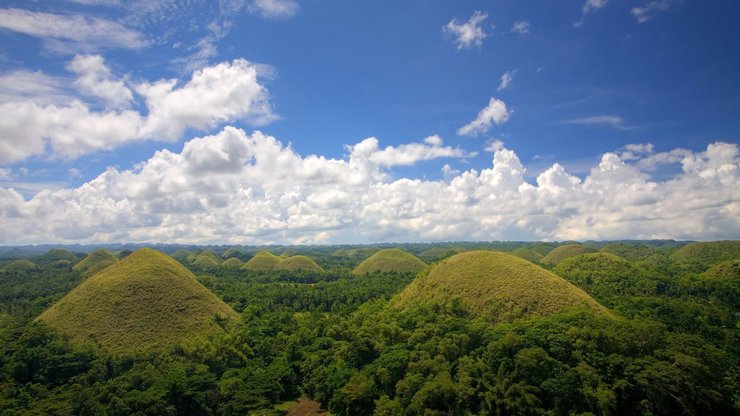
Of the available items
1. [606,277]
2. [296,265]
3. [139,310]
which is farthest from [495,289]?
[296,265]

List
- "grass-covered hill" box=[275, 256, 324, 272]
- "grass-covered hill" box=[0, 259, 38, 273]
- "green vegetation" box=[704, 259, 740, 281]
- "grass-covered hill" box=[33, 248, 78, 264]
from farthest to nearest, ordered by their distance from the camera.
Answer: "grass-covered hill" box=[33, 248, 78, 264]
"grass-covered hill" box=[275, 256, 324, 272]
"grass-covered hill" box=[0, 259, 38, 273]
"green vegetation" box=[704, 259, 740, 281]

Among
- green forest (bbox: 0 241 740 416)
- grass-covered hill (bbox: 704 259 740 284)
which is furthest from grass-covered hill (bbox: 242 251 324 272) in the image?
grass-covered hill (bbox: 704 259 740 284)

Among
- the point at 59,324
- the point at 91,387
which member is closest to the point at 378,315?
the point at 91,387

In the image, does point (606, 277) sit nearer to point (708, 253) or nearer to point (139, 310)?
point (139, 310)

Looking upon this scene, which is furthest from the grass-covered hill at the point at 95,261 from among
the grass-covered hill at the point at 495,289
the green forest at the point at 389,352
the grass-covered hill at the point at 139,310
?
the grass-covered hill at the point at 495,289

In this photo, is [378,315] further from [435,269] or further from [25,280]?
[25,280]

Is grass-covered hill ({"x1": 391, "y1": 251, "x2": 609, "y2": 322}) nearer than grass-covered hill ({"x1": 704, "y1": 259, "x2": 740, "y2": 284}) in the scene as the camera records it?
Yes

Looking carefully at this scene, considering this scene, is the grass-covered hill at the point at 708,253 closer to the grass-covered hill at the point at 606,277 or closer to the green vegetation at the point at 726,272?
the green vegetation at the point at 726,272

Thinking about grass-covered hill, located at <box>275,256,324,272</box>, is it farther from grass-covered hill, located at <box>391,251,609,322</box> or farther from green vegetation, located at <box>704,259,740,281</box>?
green vegetation, located at <box>704,259,740,281</box>
